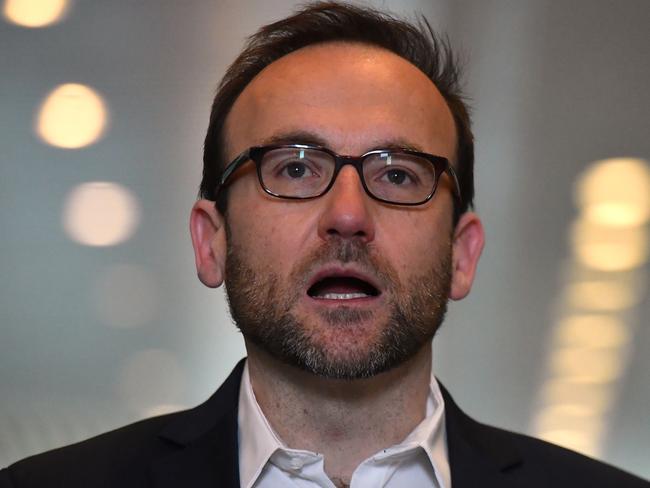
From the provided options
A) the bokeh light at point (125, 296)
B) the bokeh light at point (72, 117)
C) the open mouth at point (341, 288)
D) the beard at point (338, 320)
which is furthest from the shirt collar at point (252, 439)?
the bokeh light at point (72, 117)

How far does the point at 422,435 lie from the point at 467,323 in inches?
33.4

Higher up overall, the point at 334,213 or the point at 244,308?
the point at 334,213

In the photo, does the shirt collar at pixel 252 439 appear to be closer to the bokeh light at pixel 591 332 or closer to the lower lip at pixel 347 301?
the lower lip at pixel 347 301

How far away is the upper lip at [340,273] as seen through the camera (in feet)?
5.84

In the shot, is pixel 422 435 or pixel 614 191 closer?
pixel 422 435

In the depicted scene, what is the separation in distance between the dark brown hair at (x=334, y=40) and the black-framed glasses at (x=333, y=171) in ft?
0.49

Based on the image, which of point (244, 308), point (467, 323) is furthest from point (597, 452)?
point (244, 308)

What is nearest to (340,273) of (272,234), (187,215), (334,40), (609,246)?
(272,234)

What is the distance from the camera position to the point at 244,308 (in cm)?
188

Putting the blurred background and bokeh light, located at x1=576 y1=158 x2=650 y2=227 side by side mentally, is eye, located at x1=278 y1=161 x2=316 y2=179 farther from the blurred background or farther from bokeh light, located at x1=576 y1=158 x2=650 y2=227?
bokeh light, located at x1=576 y1=158 x2=650 y2=227

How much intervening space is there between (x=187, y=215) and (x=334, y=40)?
2.32 feet

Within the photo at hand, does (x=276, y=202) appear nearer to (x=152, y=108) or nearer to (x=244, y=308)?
(x=244, y=308)

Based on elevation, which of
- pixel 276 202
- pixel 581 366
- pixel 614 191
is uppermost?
pixel 276 202

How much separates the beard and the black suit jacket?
17cm
